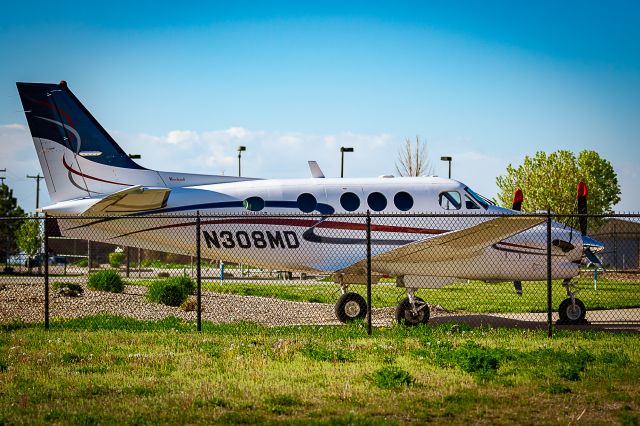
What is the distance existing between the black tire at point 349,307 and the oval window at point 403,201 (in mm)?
2374

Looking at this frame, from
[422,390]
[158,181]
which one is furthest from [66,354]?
[158,181]

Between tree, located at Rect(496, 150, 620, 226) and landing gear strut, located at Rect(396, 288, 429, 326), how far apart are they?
3540 cm

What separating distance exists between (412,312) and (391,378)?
7.74 metres

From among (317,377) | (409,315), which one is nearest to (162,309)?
(409,315)

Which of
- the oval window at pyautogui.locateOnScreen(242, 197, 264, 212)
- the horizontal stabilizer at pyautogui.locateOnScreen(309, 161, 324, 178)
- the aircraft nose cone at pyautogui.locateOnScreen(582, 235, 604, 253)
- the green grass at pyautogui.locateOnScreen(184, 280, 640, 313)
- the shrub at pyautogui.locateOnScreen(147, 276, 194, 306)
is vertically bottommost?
the green grass at pyautogui.locateOnScreen(184, 280, 640, 313)

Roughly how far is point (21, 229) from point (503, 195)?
114ft

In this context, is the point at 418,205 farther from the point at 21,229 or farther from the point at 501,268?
the point at 21,229

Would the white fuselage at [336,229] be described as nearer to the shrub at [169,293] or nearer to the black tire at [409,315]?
the black tire at [409,315]

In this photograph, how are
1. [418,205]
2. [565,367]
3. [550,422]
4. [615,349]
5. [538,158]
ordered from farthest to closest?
[538,158] → [418,205] → [615,349] → [565,367] → [550,422]

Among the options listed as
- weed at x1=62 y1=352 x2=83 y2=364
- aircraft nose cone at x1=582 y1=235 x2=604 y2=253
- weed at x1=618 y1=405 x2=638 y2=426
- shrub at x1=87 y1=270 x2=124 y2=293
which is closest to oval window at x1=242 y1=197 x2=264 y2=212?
weed at x1=62 y1=352 x2=83 y2=364

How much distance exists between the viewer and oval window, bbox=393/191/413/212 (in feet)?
62.1

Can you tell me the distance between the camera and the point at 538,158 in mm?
56969

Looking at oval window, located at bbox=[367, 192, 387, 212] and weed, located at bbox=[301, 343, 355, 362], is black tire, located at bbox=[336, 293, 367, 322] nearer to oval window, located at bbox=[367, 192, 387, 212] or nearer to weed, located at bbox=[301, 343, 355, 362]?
oval window, located at bbox=[367, 192, 387, 212]

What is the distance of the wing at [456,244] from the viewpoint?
16391 mm
